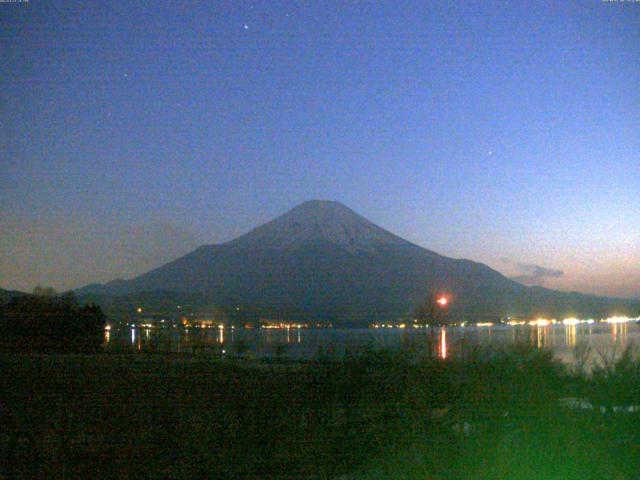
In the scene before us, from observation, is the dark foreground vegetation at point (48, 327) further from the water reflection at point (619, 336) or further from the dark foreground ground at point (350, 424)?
the water reflection at point (619, 336)

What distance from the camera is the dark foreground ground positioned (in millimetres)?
8266

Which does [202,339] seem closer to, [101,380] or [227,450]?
[101,380]

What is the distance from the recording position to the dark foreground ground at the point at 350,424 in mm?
8266

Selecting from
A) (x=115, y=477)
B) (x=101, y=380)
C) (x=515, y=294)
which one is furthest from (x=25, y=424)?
(x=515, y=294)

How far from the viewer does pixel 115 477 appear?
8.09 metres

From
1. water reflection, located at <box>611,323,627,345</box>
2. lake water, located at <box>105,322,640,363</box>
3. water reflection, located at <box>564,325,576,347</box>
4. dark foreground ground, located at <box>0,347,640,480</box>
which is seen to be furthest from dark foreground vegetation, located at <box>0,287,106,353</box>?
water reflection, located at <box>611,323,627,345</box>

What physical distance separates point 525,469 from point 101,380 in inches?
455

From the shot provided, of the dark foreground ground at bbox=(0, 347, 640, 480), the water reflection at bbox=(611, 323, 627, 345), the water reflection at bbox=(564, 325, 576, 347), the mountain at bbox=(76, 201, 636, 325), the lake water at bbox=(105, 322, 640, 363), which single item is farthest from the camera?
the mountain at bbox=(76, 201, 636, 325)

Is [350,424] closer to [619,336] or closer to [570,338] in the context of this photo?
[619,336]

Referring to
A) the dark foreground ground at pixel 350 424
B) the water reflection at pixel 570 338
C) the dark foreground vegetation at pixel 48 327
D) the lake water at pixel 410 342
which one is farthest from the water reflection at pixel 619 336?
the dark foreground vegetation at pixel 48 327

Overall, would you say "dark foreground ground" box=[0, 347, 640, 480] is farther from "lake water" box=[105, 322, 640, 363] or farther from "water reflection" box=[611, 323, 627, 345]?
"lake water" box=[105, 322, 640, 363]

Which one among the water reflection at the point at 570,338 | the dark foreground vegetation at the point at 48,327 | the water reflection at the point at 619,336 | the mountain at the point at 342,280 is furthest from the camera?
the mountain at the point at 342,280

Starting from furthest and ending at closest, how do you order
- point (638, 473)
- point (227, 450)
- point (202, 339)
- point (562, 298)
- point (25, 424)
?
point (562, 298) < point (202, 339) < point (25, 424) < point (227, 450) < point (638, 473)

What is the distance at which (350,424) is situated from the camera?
10.9m
